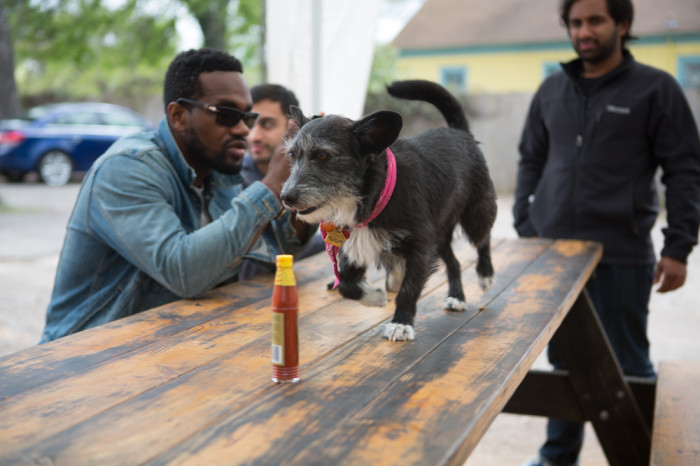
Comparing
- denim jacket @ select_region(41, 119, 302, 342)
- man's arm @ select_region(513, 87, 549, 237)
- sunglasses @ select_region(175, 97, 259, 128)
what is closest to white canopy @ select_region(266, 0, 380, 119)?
man's arm @ select_region(513, 87, 549, 237)

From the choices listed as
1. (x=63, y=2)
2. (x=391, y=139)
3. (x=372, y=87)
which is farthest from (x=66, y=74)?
(x=391, y=139)

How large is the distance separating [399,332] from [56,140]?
15.2 meters

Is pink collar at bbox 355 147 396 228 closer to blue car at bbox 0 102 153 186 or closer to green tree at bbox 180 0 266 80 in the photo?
green tree at bbox 180 0 266 80

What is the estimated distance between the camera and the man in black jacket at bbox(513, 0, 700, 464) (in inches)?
132

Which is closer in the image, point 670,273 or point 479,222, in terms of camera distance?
point 479,222

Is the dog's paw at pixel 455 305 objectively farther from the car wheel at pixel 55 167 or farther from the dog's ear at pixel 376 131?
the car wheel at pixel 55 167

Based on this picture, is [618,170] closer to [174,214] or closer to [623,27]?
[623,27]

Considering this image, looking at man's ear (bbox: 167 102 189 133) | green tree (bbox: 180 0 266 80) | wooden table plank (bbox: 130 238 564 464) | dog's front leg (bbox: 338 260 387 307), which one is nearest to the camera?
wooden table plank (bbox: 130 238 564 464)

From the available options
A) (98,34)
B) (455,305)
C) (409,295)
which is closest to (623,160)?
(455,305)

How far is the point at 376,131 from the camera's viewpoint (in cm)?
179

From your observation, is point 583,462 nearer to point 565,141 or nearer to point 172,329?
point 565,141

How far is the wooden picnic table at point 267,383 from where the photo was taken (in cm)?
125

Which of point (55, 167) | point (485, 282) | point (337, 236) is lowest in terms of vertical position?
point (55, 167)

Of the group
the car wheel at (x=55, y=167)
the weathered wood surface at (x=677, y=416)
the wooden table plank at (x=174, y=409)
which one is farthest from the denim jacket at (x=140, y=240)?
the car wheel at (x=55, y=167)
